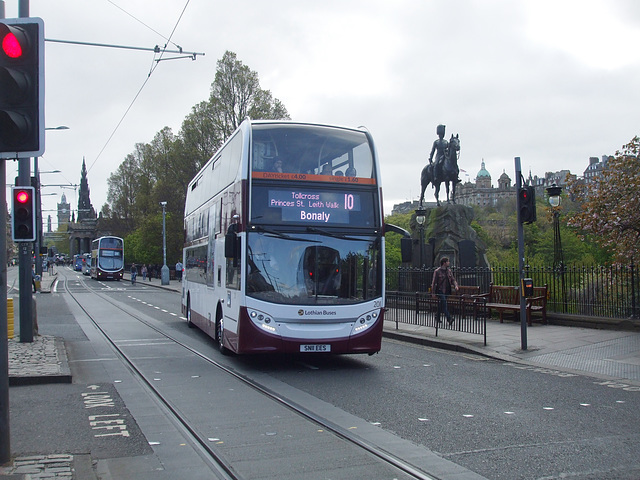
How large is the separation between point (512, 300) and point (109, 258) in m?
53.5

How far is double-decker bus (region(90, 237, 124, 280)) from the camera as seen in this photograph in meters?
63.7

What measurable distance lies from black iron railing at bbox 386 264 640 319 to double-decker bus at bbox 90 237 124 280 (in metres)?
49.6

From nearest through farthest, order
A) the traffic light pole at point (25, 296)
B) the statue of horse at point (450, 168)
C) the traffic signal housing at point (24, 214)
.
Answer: the traffic signal housing at point (24, 214) → the traffic light pole at point (25, 296) → the statue of horse at point (450, 168)

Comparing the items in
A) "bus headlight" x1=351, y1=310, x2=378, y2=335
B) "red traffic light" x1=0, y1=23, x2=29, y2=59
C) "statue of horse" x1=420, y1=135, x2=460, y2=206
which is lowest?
"bus headlight" x1=351, y1=310, x2=378, y2=335

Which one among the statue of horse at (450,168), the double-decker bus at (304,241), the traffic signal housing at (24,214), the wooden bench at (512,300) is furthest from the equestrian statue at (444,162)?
the traffic signal housing at (24,214)

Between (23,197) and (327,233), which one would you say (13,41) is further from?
(327,233)

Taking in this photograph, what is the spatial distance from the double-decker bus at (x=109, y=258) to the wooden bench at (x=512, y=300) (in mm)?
51028

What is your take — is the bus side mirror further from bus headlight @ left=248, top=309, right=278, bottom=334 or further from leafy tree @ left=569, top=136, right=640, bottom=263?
leafy tree @ left=569, top=136, right=640, bottom=263

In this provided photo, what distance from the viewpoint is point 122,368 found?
11.5 m

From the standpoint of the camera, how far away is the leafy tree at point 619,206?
14.2 m

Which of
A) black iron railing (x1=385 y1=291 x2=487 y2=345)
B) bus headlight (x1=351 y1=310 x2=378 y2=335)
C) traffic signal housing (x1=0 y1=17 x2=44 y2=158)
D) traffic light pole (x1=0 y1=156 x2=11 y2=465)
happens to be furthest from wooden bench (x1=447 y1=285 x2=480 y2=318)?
traffic signal housing (x1=0 y1=17 x2=44 y2=158)

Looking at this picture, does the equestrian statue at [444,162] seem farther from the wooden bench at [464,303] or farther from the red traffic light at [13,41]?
the red traffic light at [13,41]

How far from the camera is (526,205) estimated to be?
12.7 meters

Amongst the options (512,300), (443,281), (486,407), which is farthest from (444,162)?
(486,407)
